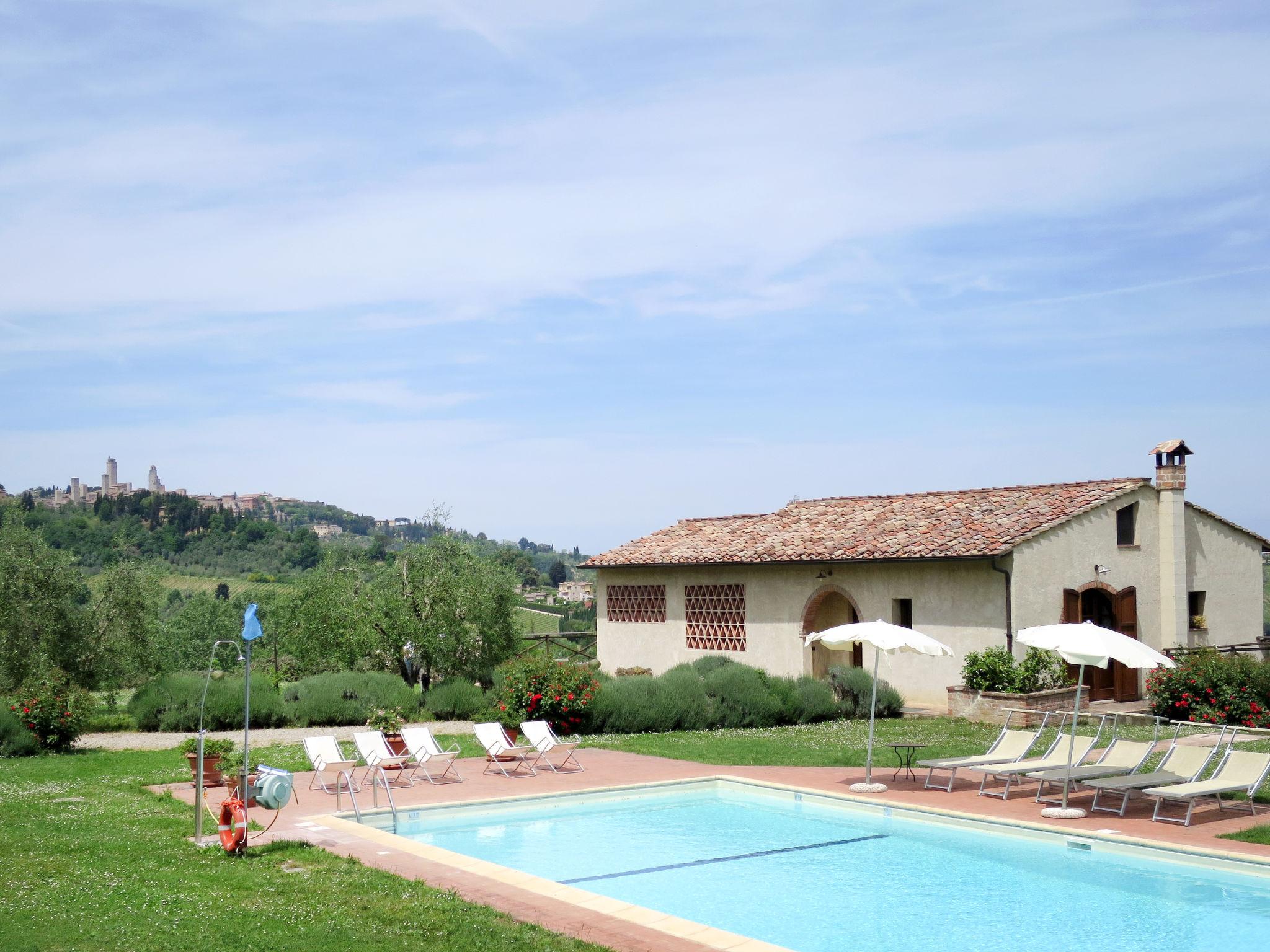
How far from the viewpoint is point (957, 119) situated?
1756 centimetres

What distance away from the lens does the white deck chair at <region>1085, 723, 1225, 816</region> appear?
1171 centimetres

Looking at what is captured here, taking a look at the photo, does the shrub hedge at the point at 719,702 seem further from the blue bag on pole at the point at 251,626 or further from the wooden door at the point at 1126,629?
the blue bag on pole at the point at 251,626

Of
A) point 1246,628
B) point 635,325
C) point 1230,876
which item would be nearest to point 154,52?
point 635,325

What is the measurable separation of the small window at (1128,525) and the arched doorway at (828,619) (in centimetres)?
565

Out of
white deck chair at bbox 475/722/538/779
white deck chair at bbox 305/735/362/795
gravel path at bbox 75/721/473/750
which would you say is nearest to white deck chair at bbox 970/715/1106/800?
white deck chair at bbox 475/722/538/779

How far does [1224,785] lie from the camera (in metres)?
11.3

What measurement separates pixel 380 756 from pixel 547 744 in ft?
8.54

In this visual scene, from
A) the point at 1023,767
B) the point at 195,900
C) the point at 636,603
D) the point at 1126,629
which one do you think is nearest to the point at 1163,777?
the point at 1023,767

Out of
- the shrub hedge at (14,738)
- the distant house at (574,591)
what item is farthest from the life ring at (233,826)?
the distant house at (574,591)

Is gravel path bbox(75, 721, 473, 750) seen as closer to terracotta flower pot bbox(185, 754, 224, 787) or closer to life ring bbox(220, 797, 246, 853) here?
terracotta flower pot bbox(185, 754, 224, 787)

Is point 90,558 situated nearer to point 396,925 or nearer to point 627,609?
point 627,609

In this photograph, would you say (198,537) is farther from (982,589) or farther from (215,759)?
(215,759)

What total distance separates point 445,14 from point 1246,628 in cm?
2185

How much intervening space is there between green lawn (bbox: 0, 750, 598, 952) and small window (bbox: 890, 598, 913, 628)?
50.3 feet
